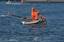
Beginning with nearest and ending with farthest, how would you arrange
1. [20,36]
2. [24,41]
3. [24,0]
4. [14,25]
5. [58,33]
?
[24,41], [20,36], [58,33], [14,25], [24,0]

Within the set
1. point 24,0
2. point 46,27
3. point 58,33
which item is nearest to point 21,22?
point 46,27

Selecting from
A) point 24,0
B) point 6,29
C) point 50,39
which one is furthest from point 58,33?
point 24,0

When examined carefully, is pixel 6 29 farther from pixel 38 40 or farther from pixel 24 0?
pixel 24 0

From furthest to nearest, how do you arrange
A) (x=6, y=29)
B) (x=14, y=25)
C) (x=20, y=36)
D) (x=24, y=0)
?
(x=24, y=0) < (x=14, y=25) < (x=6, y=29) < (x=20, y=36)

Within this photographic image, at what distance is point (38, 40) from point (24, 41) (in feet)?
3.54

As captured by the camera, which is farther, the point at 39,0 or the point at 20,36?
the point at 39,0

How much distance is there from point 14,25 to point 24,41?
285 inches

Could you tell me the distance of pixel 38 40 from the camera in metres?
19.4

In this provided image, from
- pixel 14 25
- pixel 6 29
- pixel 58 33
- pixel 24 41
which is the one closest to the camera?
pixel 24 41

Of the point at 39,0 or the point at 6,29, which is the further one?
the point at 39,0

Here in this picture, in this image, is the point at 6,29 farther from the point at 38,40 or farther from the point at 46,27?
the point at 38,40

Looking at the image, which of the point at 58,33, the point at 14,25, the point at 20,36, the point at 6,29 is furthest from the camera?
the point at 14,25

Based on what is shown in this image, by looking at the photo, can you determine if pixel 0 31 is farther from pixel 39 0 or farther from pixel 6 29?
pixel 39 0

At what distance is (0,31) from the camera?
2280 centimetres
